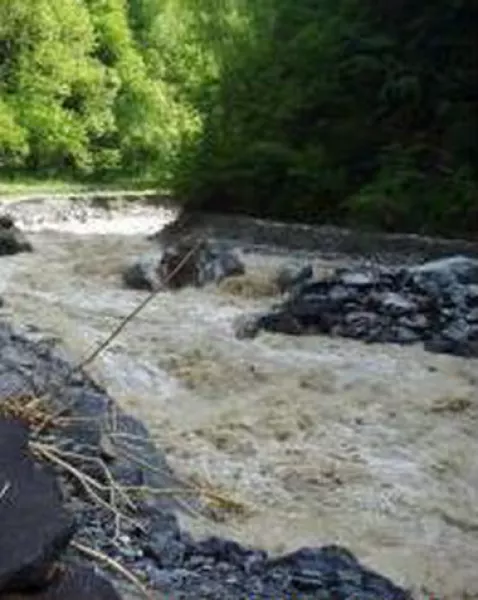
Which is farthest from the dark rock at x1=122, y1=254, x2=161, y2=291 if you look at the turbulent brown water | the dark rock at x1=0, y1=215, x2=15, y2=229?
the dark rock at x1=0, y1=215, x2=15, y2=229

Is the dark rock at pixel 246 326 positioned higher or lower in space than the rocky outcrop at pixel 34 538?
lower

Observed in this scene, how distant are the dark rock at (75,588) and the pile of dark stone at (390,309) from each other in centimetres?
605

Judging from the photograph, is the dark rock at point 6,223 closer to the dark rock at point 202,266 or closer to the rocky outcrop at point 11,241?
the rocky outcrop at point 11,241

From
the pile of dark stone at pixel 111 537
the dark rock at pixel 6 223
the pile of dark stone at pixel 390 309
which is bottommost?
the dark rock at pixel 6 223

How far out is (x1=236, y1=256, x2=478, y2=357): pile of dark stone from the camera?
10961 mm

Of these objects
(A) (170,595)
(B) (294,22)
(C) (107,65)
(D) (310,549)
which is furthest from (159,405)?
(C) (107,65)

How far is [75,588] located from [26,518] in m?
0.30

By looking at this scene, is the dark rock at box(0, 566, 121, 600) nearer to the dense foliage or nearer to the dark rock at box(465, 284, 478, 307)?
the dark rock at box(465, 284, 478, 307)

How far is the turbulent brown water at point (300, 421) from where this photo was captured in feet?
22.2

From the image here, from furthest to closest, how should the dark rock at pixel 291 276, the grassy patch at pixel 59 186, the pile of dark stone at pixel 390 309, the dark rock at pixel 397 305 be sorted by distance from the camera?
the grassy patch at pixel 59 186 < the dark rock at pixel 291 276 < the dark rock at pixel 397 305 < the pile of dark stone at pixel 390 309

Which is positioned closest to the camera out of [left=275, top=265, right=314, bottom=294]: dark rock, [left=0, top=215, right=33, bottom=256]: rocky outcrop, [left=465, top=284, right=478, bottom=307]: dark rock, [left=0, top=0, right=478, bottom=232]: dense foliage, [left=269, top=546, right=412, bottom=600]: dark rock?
[left=269, top=546, right=412, bottom=600]: dark rock

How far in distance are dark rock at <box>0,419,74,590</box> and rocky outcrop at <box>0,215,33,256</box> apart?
10.0 m

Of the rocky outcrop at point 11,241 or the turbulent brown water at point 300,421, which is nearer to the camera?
the turbulent brown water at point 300,421

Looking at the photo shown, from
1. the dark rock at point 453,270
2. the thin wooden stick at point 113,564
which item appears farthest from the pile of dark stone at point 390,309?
the thin wooden stick at point 113,564
